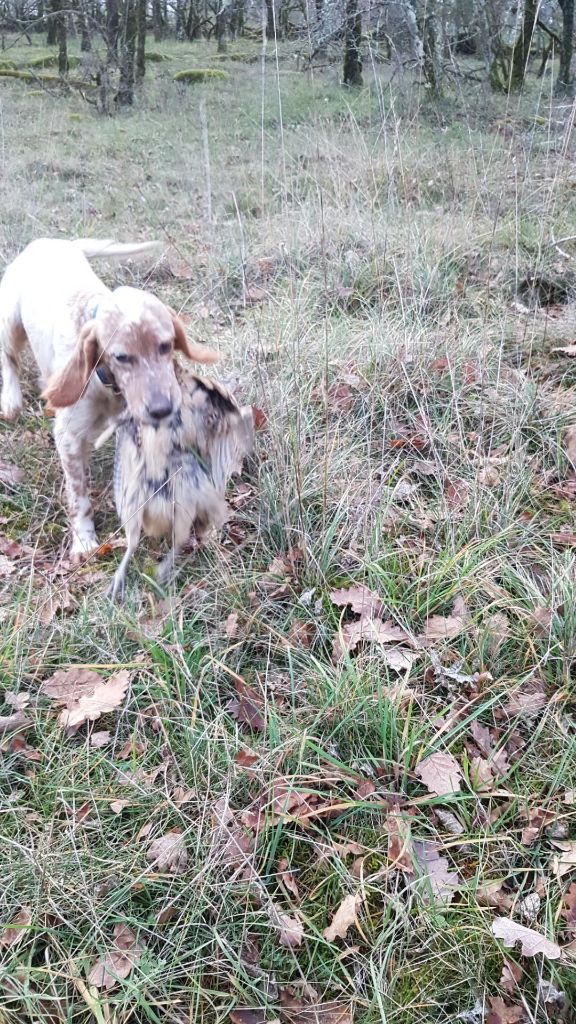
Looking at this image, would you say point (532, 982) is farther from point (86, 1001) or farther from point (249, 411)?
point (249, 411)

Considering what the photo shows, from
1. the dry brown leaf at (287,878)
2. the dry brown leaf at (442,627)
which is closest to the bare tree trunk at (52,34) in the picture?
the dry brown leaf at (442,627)

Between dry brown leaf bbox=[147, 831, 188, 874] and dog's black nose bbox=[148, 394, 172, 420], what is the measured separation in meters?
1.33

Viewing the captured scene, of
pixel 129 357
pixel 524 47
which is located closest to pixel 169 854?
pixel 129 357

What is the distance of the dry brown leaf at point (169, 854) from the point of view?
5.64ft

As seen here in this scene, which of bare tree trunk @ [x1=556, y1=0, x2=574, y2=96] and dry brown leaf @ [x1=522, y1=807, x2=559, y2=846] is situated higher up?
bare tree trunk @ [x1=556, y1=0, x2=574, y2=96]

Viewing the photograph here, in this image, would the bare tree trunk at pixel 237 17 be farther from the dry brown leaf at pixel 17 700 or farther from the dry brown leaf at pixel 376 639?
the dry brown leaf at pixel 17 700

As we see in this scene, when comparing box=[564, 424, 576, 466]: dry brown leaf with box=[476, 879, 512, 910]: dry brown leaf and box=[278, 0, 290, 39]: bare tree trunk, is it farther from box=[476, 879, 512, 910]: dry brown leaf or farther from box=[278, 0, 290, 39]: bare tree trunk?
box=[278, 0, 290, 39]: bare tree trunk

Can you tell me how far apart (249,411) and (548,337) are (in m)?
1.92

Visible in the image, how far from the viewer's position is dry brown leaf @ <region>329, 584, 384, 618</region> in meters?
2.29

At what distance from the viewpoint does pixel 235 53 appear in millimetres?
19359

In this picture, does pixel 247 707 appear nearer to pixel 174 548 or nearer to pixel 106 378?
pixel 174 548

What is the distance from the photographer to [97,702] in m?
2.09

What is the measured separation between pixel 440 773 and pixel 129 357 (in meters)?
A: 1.77

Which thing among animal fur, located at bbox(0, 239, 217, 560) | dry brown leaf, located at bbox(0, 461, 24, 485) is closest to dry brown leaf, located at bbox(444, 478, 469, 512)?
animal fur, located at bbox(0, 239, 217, 560)
